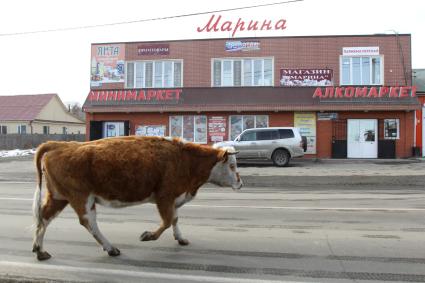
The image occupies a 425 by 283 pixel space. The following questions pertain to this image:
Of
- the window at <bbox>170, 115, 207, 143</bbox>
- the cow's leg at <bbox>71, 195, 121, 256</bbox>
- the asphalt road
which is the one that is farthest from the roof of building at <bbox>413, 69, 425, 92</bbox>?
the cow's leg at <bbox>71, 195, 121, 256</bbox>

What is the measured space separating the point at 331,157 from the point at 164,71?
11.8 m

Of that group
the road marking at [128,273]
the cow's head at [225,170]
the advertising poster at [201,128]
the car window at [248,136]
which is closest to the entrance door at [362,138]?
the car window at [248,136]

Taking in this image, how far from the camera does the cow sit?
5316 millimetres

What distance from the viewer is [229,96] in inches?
1078

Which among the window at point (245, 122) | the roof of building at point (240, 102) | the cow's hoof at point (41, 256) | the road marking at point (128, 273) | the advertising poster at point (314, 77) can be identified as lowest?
the road marking at point (128, 273)

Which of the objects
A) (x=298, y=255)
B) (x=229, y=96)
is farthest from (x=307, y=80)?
(x=298, y=255)

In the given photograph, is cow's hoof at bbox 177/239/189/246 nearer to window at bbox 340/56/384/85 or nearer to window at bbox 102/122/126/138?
window at bbox 340/56/384/85

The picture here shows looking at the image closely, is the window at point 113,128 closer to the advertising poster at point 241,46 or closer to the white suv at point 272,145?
the advertising poster at point 241,46

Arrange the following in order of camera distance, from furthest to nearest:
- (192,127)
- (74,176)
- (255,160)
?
1. (192,127)
2. (255,160)
3. (74,176)

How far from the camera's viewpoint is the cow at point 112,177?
17.4ft

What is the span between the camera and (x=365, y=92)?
26.0 meters

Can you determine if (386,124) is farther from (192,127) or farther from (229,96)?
(192,127)

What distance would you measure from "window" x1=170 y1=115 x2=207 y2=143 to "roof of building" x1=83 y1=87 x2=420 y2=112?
1023 millimetres

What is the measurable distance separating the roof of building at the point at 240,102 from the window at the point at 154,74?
128 cm
